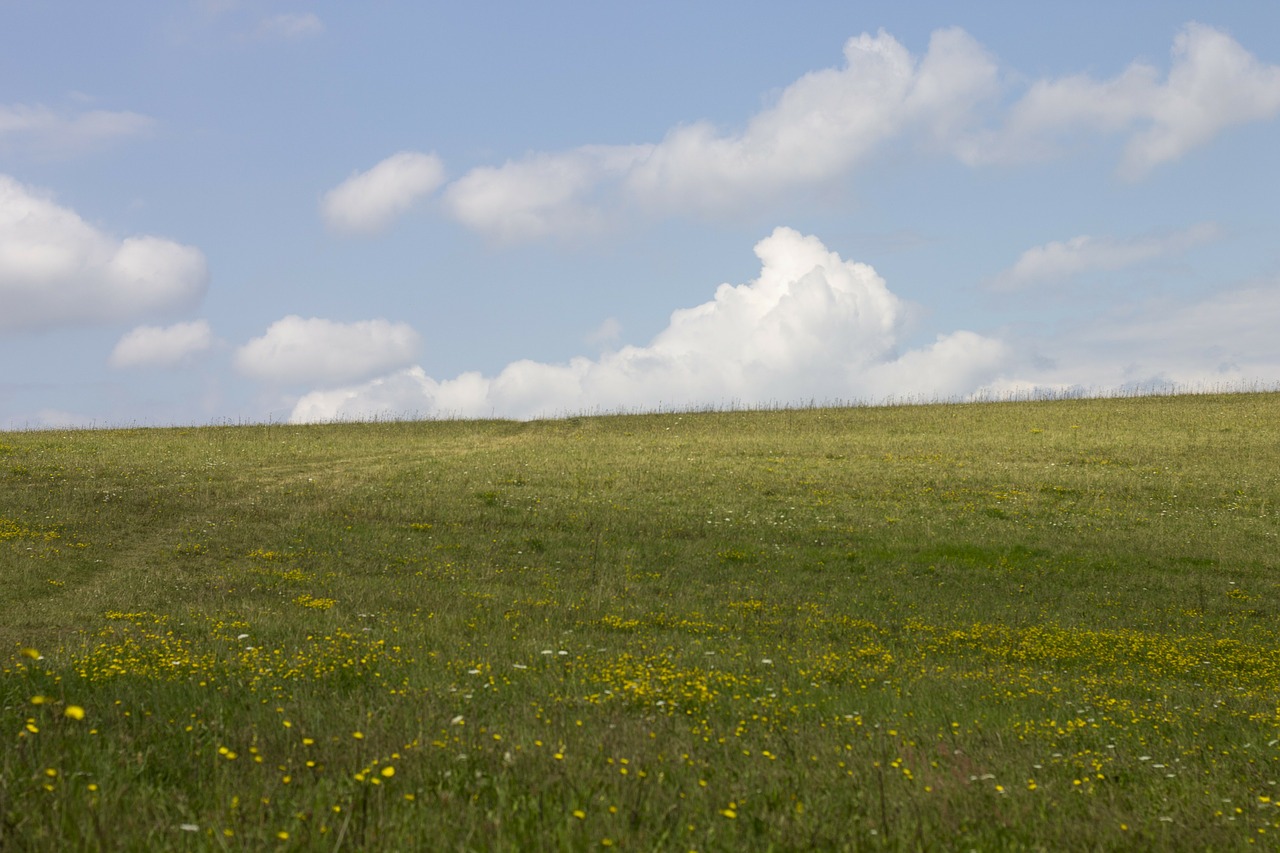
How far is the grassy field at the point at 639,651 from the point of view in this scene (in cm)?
648

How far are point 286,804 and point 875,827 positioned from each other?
3.93 meters

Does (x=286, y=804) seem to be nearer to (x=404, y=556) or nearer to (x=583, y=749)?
(x=583, y=749)

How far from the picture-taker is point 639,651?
46.2 feet

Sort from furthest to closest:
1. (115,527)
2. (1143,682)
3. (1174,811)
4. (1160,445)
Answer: (1160,445), (115,527), (1143,682), (1174,811)

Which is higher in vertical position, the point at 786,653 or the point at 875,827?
the point at 875,827

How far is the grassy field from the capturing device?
255 inches

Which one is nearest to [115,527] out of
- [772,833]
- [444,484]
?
[444,484]

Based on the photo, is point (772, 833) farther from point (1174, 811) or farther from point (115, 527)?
point (115, 527)

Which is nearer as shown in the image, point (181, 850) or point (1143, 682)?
point (181, 850)

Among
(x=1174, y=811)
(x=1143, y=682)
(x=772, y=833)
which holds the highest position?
(x=772, y=833)

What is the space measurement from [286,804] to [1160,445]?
51200 millimetres

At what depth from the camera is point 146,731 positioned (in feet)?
26.7

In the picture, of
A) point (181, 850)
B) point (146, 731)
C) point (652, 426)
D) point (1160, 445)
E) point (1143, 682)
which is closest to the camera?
point (181, 850)

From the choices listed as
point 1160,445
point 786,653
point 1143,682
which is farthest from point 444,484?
point 1160,445
